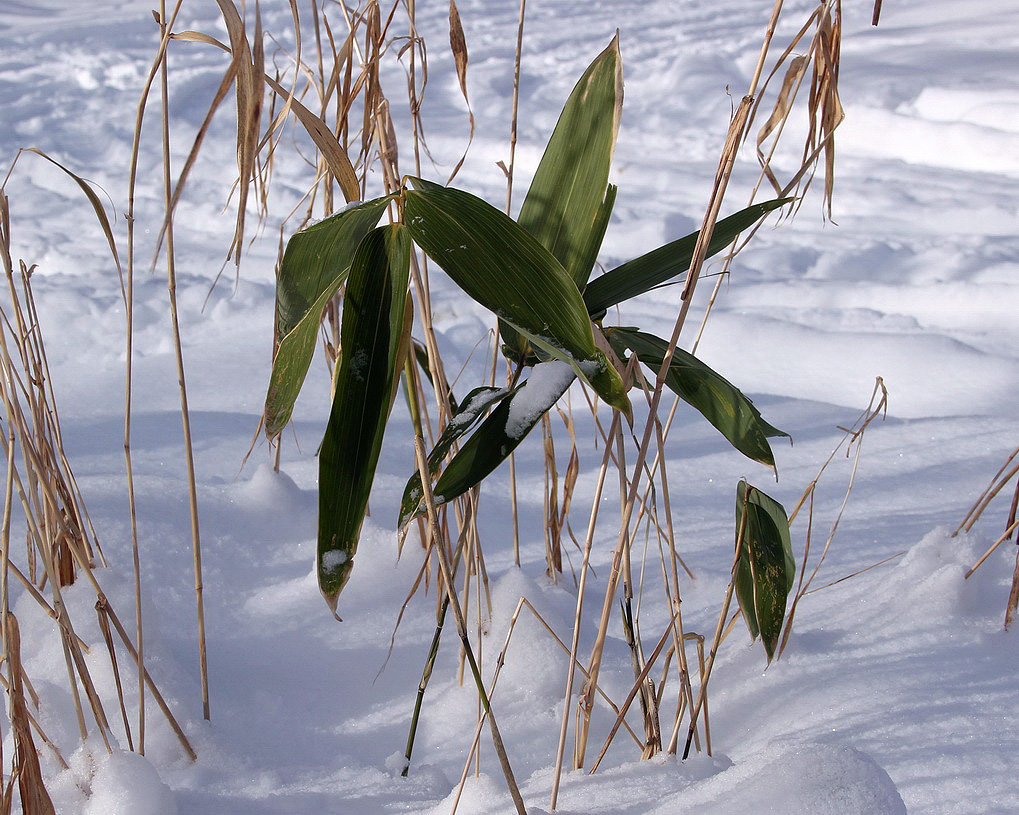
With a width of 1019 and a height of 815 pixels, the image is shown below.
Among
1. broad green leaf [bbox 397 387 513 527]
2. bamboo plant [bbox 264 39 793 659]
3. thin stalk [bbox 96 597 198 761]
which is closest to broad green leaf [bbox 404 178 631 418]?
bamboo plant [bbox 264 39 793 659]

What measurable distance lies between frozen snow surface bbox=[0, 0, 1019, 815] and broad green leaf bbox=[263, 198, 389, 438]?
285 millimetres

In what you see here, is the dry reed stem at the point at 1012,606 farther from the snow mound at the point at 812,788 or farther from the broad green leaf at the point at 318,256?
the broad green leaf at the point at 318,256

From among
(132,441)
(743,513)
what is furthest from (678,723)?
(132,441)

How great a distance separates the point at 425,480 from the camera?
1.32 feet

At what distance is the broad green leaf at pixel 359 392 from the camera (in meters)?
0.38

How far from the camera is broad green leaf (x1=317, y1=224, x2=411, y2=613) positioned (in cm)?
38

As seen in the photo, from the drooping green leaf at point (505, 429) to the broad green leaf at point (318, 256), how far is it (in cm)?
11

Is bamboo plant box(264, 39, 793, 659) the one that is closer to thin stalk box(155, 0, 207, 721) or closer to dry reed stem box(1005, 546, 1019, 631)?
thin stalk box(155, 0, 207, 721)

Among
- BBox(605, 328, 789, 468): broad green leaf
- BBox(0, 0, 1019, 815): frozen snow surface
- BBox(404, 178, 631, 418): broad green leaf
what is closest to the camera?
BBox(404, 178, 631, 418): broad green leaf

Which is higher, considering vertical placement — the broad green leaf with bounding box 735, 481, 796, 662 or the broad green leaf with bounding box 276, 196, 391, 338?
the broad green leaf with bounding box 276, 196, 391, 338

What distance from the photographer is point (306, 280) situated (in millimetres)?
414

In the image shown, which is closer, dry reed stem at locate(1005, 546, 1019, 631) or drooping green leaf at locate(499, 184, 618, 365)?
drooping green leaf at locate(499, 184, 618, 365)

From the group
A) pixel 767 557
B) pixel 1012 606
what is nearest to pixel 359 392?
pixel 767 557

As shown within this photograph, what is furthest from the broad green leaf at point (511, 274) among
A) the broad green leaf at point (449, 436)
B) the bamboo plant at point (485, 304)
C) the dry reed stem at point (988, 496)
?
the dry reed stem at point (988, 496)
